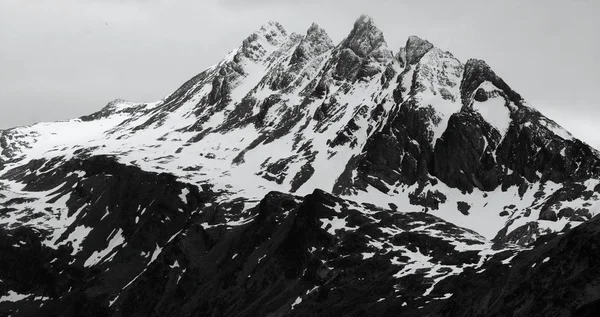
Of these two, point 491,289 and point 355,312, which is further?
point 355,312

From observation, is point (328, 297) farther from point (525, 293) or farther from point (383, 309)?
point (525, 293)

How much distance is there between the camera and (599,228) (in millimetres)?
129625

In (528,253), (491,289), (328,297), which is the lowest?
(328,297)

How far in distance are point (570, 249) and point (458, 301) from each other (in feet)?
93.0

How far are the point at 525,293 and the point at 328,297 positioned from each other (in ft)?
231

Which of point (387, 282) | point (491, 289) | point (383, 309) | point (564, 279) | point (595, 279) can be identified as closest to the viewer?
point (595, 279)

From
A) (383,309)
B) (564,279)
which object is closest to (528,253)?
(383,309)

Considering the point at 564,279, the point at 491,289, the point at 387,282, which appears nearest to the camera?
the point at 564,279

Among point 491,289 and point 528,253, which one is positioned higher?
point 528,253

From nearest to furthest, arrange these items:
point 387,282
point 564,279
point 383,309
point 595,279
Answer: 1. point 595,279
2. point 564,279
3. point 383,309
4. point 387,282

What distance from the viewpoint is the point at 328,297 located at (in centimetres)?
19375

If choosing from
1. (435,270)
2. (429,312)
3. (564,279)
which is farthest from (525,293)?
(435,270)

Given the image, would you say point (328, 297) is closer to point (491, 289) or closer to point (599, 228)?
point (491, 289)

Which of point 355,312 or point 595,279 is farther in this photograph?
point 355,312
